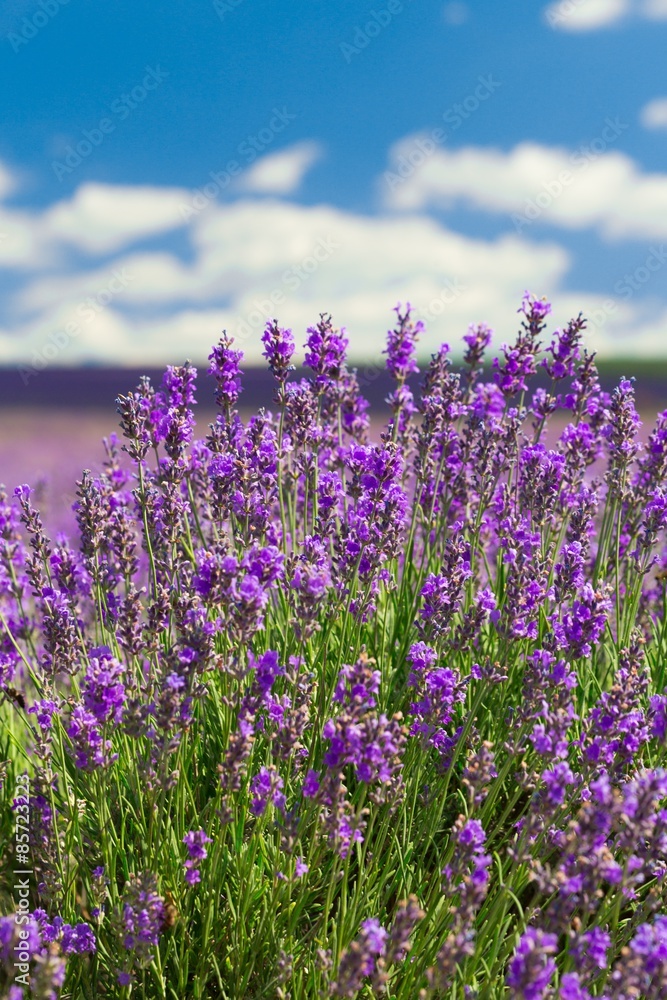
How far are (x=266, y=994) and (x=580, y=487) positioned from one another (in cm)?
258

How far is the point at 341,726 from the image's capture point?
2000mm

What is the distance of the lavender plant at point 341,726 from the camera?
6.76ft

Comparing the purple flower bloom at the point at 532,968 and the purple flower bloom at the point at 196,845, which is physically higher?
the purple flower bloom at the point at 532,968

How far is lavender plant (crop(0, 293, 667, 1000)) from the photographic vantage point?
2.06 m

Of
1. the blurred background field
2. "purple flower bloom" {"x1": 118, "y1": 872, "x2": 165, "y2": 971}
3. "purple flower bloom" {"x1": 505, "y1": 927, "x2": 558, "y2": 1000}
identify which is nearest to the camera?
"purple flower bloom" {"x1": 505, "y1": 927, "x2": 558, "y2": 1000}

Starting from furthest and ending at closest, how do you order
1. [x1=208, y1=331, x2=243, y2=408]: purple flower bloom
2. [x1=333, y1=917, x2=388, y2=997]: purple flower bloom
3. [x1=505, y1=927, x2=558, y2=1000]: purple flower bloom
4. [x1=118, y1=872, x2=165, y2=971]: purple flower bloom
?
[x1=208, y1=331, x2=243, y2=408]: purple flower bloom < [x1=118, y1=872, x2=165, y2=971]: purple flower bloom < [x1=333, y1=917, x2=388, y2=997]: purple flower bloom < [x1=505, y1=927, x2=558, y2=1000]: purple flower bloom

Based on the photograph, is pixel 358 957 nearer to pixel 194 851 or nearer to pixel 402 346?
pixel 194 851

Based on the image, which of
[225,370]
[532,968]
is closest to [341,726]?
[532,968]

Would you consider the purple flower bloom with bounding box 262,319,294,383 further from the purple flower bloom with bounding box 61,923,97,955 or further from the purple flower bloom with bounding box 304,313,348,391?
the purple flower bloom with bounding box 61,923,97,955

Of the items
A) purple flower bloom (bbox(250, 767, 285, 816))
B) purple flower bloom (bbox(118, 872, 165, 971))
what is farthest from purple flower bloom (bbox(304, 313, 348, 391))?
purple flower bloom (bbox(118, 872, 165, 971))

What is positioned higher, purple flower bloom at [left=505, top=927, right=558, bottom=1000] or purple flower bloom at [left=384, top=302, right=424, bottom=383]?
purple flower bloom at [left=384, top=302, right=424, bottom=383]

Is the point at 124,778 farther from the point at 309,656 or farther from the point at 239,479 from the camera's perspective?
the point at 239,479

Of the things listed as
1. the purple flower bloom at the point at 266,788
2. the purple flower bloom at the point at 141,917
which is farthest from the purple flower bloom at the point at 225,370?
the purple flower bloom at the point at 141,917

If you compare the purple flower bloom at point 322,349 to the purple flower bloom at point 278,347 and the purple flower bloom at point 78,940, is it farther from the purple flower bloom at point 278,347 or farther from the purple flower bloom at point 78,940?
the purple flower bloom at point 78,940
